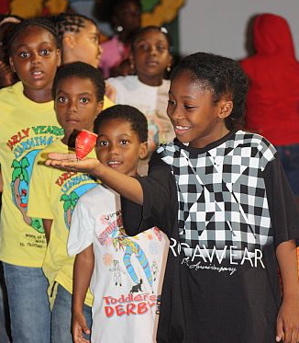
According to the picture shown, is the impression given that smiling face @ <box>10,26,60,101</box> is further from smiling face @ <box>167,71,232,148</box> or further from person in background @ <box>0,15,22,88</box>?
smiling face @ <box>167,71,232,148</box>

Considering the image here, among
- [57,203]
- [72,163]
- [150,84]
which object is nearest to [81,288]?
[57,203]

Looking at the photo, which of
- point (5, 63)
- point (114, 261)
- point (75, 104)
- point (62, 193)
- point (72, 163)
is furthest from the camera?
point (5, 63)

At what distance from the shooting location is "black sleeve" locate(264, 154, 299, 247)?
284 centimetres

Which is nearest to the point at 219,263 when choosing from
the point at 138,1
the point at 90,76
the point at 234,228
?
the point at 234,228

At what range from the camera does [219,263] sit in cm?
286

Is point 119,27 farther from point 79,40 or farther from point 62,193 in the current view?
point 62,193

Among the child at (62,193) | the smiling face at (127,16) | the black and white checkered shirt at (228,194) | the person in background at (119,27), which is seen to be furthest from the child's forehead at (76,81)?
the smiling face at (127,16)

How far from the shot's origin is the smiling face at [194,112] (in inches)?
111

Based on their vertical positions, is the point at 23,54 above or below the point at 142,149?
above

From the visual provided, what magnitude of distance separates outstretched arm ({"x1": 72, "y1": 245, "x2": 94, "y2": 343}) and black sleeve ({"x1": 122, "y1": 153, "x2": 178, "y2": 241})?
0.58 m

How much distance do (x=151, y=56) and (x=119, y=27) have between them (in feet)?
7.46

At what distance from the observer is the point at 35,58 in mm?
3941

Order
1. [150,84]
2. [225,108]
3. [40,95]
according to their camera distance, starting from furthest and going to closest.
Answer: [150,84], [40,95], [225,108]

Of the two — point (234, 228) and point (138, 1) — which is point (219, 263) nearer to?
point (234, 228)
